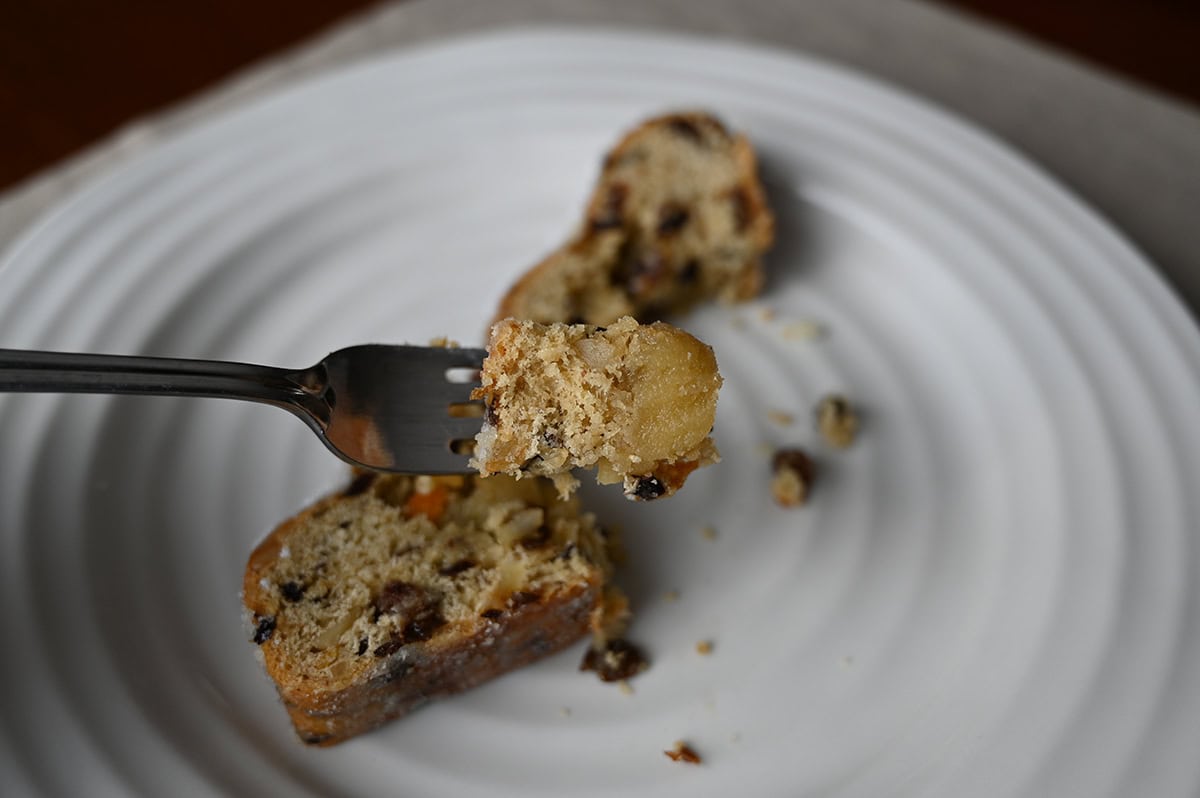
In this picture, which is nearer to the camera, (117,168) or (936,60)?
(117,168)

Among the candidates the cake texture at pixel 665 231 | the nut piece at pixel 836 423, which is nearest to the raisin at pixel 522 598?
the cake texture at pixel 665 231

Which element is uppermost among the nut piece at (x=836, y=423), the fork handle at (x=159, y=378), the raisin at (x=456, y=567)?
Answer: the nut piece at (x=836, y=423)

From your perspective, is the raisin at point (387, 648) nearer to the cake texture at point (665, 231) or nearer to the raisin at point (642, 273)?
the cake texture at point (665, 231)

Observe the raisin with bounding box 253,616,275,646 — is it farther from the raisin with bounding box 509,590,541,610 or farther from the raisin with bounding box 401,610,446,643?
the raisin with bounding box 509,590,541,610

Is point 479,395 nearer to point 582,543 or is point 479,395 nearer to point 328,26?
point 582,543

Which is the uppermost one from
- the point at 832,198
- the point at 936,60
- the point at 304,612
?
the point at 936,60

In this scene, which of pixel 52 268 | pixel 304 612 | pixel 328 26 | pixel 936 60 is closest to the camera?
pixel 304 612

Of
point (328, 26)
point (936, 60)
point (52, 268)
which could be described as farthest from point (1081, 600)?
point (328, 26)

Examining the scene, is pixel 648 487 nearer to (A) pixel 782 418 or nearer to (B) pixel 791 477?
(B) pixel 791 477
